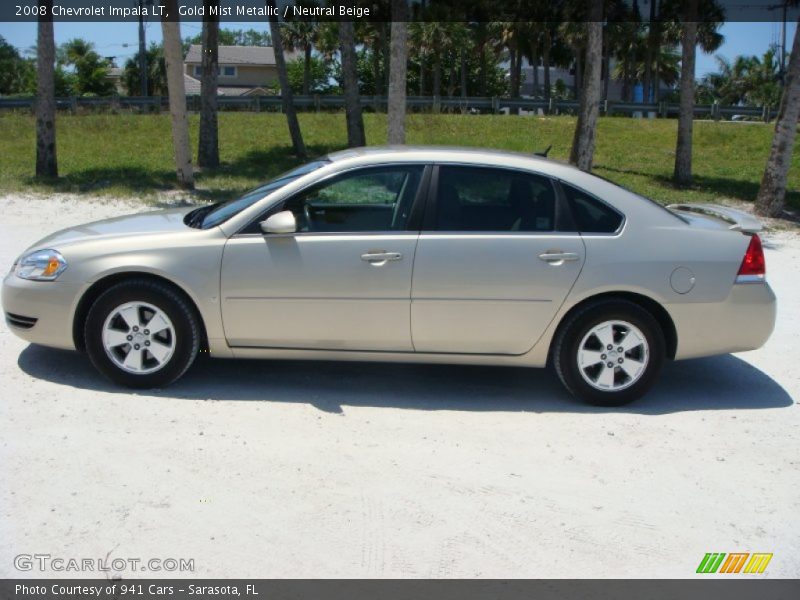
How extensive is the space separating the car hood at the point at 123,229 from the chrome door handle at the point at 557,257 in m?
2.28

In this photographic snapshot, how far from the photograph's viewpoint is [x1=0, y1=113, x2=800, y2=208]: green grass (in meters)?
17.4

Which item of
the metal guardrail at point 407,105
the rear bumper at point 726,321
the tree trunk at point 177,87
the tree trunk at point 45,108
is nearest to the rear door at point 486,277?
the rear bumper at point 726,321

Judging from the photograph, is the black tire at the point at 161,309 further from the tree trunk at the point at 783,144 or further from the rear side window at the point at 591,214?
the tree trunk at the point at 783,144

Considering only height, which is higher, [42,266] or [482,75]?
[482,75]

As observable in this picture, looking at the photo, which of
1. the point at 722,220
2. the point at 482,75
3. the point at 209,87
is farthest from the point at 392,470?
the point at 482,75

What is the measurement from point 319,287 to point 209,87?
49.5 feet

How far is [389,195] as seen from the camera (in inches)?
223

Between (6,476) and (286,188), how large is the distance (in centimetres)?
238

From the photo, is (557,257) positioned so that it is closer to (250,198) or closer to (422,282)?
(422,282)

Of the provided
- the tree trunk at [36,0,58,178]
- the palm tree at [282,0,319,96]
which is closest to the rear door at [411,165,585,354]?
the tree trunk at [36,0,58,178]

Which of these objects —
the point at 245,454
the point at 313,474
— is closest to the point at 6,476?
the point at 245,454

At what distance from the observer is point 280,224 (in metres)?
5.30

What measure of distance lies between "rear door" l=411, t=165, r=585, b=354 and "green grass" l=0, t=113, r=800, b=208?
34.8ft

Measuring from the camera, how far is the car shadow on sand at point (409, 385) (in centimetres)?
555
